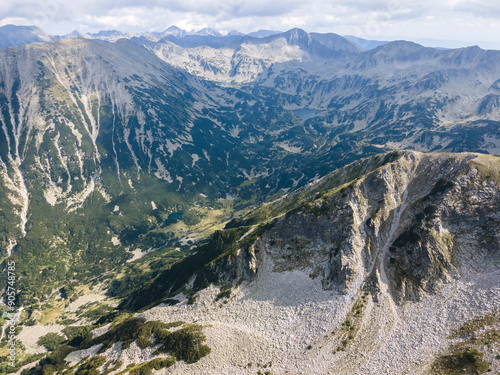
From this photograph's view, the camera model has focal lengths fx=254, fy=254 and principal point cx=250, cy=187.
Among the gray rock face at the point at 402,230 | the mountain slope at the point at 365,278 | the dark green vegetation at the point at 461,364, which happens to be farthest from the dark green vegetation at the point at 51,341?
the dark green vegetation at the point at 461,364

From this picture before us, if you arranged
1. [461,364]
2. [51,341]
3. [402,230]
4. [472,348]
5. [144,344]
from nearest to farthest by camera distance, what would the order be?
1. [461,364]
2. [472,348]
3. [144,344]
4. [402,230]
5. [51,341]

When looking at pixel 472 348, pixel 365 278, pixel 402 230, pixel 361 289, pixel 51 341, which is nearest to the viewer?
pixel 472 348

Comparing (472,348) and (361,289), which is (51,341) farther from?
(472,348)

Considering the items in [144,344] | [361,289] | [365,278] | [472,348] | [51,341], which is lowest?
[51,341]

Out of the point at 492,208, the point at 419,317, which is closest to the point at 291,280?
the point at 419,317

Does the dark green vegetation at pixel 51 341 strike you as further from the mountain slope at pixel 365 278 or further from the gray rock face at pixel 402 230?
the gray rock face at pixel 402 230

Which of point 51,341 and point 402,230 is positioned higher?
point 402,230

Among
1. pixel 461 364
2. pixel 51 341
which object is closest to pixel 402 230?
pixel 461 364

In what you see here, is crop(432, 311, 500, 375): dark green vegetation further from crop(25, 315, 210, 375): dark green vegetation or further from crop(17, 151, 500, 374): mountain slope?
→ crop(25, 315, 210, 375): dark green vegetation

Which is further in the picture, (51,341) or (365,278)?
(51,341)

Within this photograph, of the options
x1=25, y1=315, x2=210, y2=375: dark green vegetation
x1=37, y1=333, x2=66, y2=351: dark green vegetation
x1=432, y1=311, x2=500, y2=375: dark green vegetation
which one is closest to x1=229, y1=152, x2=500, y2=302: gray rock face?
x1=432, y1=311, x2=500, y2=375: dark green vegetation

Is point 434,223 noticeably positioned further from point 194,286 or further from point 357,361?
point 194,286
